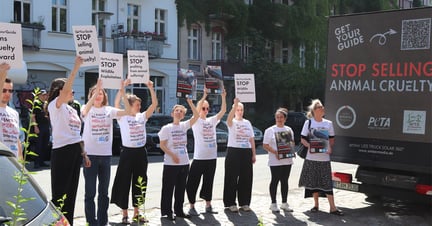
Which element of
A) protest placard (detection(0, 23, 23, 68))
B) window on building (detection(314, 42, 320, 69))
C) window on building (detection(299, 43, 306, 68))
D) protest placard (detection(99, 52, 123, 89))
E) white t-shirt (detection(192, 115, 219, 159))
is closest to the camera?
protest placard (detection(0, 23, 23, 68))

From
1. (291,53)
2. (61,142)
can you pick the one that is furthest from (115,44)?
(61,142)

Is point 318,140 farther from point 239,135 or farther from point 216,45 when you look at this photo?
point 216,45

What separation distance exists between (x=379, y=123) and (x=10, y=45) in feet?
18.4

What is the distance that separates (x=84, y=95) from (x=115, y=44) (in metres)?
3.13

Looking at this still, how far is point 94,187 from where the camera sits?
20.6 ft

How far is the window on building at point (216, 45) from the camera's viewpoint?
3300 cm

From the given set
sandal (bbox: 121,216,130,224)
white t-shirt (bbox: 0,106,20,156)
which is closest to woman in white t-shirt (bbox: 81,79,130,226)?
sandal (bbox: 121,216,130,224)

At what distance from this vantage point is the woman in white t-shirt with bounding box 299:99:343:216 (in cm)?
796

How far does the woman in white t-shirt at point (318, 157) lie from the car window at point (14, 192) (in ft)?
17.8

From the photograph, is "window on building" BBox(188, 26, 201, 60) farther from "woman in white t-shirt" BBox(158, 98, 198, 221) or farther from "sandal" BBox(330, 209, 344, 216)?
"woman in white t-shirt" BBox(158, 98, 198, 221)

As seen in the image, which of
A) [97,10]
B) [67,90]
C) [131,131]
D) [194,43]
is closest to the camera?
[67,90]

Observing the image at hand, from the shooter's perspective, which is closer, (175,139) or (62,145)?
(62,145)

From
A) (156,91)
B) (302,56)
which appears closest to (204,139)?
(156,91)

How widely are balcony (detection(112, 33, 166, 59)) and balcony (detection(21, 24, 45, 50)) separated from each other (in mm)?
4202
